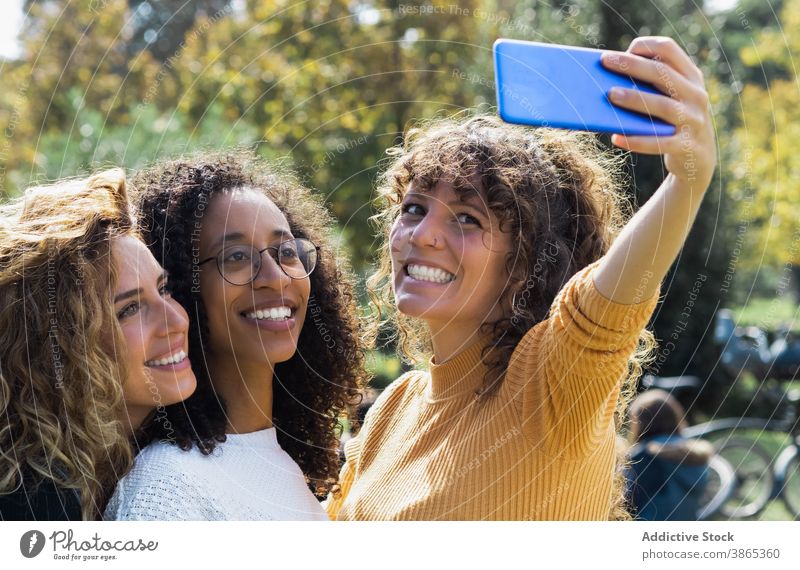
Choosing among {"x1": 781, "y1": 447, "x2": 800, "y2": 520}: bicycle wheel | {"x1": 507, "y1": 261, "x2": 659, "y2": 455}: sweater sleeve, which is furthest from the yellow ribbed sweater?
{"x1": 781, "y1": 447, "x2": 800, "y2": 520}: bicycle wheel

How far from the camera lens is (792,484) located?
4859mm

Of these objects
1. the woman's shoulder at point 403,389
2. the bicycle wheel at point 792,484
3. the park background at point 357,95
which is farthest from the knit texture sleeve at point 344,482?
the bicycle wheel at point 792,484

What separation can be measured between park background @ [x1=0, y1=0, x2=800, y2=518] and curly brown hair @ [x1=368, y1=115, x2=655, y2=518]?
1.08 ft

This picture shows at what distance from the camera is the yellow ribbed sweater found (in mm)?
1294

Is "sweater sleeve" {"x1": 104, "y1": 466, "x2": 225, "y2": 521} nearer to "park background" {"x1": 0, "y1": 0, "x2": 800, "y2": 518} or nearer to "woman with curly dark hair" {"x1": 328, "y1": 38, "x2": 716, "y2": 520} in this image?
"woman with curly dark hair" {"x1": 328, "y1": 38, "x2": 716, "y2": 520}

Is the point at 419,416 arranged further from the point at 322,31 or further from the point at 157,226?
the point at 322,31

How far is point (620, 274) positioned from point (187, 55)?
437 cm

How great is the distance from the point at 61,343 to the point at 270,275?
376 millimetres

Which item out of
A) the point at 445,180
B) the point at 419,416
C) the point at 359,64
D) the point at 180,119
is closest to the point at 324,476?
the point at 419,416

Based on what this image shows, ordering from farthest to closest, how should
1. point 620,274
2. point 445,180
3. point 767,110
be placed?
point 767,110 < point 445,180 < point 620,274

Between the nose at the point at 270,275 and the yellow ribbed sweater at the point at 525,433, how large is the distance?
32 cm

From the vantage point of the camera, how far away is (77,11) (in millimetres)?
6434

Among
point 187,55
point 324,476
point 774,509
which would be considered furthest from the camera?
point 187,55

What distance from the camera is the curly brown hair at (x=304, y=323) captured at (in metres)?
1.64
